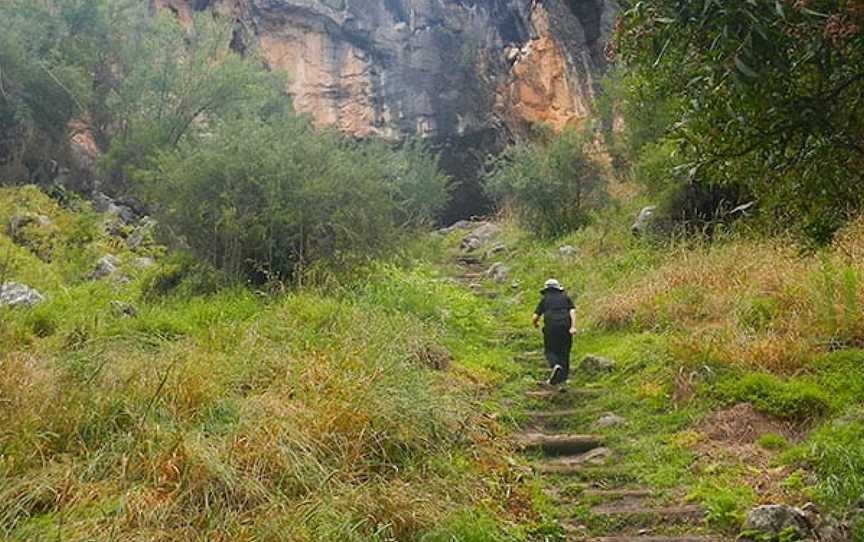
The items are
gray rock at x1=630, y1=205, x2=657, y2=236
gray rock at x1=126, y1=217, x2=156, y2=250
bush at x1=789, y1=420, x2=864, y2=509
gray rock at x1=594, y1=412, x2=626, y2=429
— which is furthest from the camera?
gray rock at x1=630, y1=205, x2=657, y2=236

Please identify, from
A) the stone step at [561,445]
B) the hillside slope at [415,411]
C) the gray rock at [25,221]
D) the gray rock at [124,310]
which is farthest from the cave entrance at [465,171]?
the stone step at [561,445]

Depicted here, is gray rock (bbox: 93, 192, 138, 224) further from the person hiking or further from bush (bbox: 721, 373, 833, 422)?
bush (bbox: 721, 373, 833, 422)

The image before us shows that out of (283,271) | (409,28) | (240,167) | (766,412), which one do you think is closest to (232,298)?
(283,271)

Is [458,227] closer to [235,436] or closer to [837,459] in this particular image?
[837,459]

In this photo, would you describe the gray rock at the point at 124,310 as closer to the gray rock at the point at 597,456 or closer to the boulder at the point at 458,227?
the gray rock at the point at 597,456

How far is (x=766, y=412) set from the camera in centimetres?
702

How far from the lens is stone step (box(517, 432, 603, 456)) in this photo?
7242mm

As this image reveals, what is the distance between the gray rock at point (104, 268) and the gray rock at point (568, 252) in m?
8.84

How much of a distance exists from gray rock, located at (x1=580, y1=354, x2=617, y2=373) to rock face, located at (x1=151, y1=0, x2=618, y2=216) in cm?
2074

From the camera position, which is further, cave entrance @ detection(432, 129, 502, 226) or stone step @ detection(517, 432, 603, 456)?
cave entrance @ detection(432, 129, 502, 226)

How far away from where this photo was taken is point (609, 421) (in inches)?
304

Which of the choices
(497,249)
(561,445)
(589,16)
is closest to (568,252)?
(497,249)

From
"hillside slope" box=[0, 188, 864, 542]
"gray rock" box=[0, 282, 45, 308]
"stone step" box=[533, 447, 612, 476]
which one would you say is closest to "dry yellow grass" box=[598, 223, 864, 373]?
"hillside slope" box=[0, 188, 864, 542]

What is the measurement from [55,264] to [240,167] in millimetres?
4696
